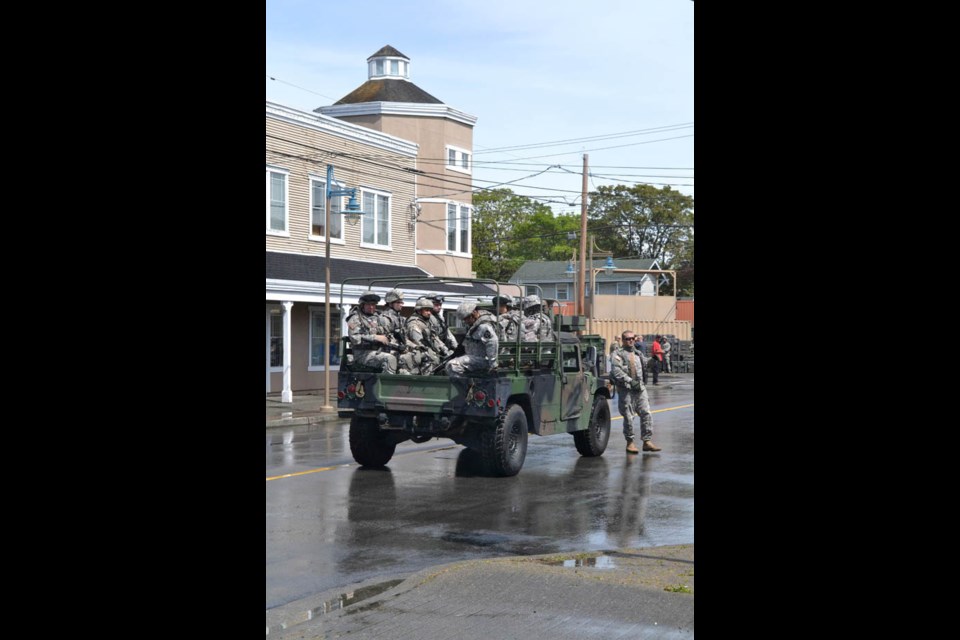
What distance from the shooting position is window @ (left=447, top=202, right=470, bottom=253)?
36.7 m

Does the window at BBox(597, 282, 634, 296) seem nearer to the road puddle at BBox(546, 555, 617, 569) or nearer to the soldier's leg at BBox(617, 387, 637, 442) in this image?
the soldier's leg at BBox(617, 387, 637, 442)

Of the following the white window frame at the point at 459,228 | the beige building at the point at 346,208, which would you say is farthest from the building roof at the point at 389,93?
the white window frame at the point at 459,228

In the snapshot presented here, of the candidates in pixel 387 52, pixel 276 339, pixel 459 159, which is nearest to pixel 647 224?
pixel 387 52

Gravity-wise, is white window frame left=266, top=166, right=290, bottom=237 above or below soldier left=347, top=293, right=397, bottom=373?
above

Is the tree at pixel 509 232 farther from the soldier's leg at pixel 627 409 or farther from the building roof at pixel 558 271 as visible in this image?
the soldier's leg at pixel 627 409

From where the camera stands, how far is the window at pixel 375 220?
32125 millimetres

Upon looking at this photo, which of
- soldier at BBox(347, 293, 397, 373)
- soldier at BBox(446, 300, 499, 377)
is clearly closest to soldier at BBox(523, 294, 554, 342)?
soldier at BBox(446, 300, 499, 377)

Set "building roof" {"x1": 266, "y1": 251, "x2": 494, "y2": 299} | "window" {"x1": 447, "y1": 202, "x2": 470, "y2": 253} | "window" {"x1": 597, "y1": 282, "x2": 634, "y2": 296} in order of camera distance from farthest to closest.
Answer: "window" {"x1": 597, "y1": 282, "x2": 634, "y2": 296} → "window" {"x1": 447, "y1": 202, "x2": 470, "y2": 253} → "building roof" {"x1": 266, "y1": 251, "x2": 494, "y2": 299}

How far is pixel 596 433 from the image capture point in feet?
53.7

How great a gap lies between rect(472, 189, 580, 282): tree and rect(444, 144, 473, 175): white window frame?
123ft
